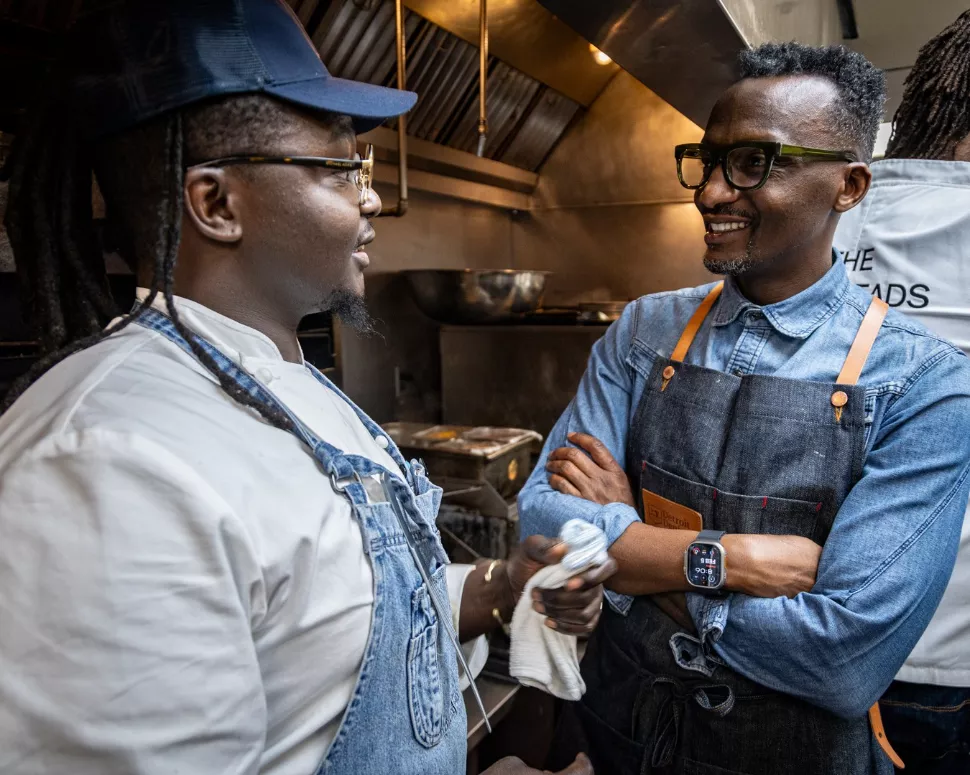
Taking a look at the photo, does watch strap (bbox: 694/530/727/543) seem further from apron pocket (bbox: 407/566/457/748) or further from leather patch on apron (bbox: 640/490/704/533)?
apron pocket (bbox: 407/566/457/748)

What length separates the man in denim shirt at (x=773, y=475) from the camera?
3.71ft

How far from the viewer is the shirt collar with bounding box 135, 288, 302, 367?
0.89m

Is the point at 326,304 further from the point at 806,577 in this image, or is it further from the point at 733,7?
the point at 733,7

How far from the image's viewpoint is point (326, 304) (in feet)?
3.42

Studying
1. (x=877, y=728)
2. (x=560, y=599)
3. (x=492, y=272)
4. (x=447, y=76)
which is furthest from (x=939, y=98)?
(x=447, y=76)

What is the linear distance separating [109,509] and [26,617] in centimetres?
12

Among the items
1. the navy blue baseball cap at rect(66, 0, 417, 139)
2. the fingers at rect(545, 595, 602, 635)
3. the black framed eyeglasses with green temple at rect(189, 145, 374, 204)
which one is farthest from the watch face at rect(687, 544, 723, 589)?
the navy blue baseball cap at rect(66, 0, 417, 139)

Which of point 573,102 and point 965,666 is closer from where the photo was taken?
point 965,666

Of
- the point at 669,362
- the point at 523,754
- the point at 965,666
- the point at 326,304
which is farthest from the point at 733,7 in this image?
the point at 523,754

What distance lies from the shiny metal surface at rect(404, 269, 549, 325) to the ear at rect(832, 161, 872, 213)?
2.16m

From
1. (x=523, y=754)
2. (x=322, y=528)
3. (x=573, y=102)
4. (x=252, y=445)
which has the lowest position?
(x=523, y=754)

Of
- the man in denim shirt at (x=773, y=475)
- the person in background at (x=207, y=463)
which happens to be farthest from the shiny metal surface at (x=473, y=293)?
the person in background at (x=207, y=463)

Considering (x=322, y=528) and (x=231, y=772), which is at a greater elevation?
(x=322, y=528)

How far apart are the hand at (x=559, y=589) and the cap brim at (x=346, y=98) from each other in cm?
71
